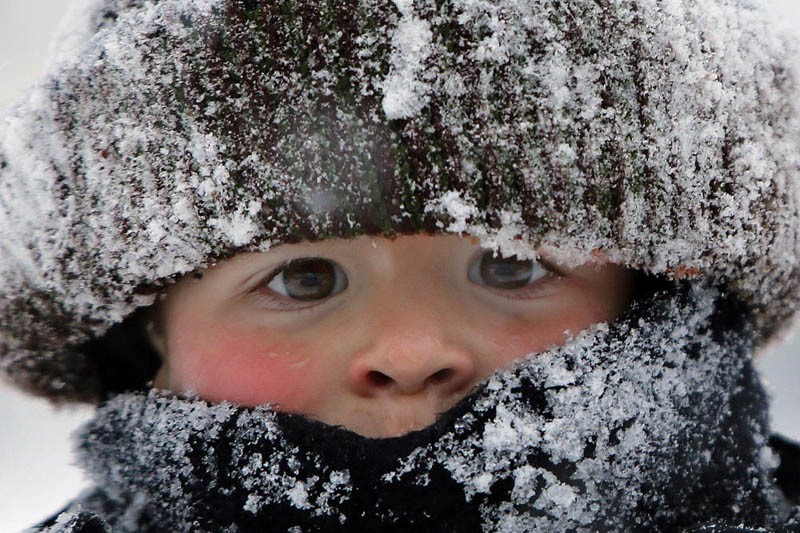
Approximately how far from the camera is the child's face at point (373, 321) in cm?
119

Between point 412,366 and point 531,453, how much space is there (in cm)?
17

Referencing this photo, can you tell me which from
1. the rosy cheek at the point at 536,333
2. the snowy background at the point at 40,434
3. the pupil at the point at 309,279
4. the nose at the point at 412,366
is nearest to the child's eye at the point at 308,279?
the pupil at the point at 309,279

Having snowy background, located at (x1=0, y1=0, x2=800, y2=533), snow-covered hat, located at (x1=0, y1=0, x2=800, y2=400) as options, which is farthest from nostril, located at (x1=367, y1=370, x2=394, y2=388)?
snowy background, located at (x1=0, y1=0, x2=800, y2=533)

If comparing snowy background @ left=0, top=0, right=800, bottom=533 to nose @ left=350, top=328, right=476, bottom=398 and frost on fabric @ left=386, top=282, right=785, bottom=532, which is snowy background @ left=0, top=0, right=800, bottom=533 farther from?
nose @ left=350, top=328, right=476, bottom=398

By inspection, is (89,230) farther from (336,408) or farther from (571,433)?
(571,433)

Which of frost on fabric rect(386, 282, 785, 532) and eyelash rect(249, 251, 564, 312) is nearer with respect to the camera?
frost on fabric rect(386, 282, 785, 532)

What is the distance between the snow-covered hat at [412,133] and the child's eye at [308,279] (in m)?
0.16

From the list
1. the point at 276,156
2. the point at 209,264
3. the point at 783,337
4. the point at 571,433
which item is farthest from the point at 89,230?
the point at 783,337

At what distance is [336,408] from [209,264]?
24cm

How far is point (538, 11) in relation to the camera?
108cm

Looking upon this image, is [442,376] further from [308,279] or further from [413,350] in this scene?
[308,279]

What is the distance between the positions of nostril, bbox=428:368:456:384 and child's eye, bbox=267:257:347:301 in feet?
0.52

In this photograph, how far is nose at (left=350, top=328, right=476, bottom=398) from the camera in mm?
1157

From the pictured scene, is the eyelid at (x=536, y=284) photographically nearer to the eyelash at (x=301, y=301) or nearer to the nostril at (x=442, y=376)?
the eyelash at (x=301, y=301)
